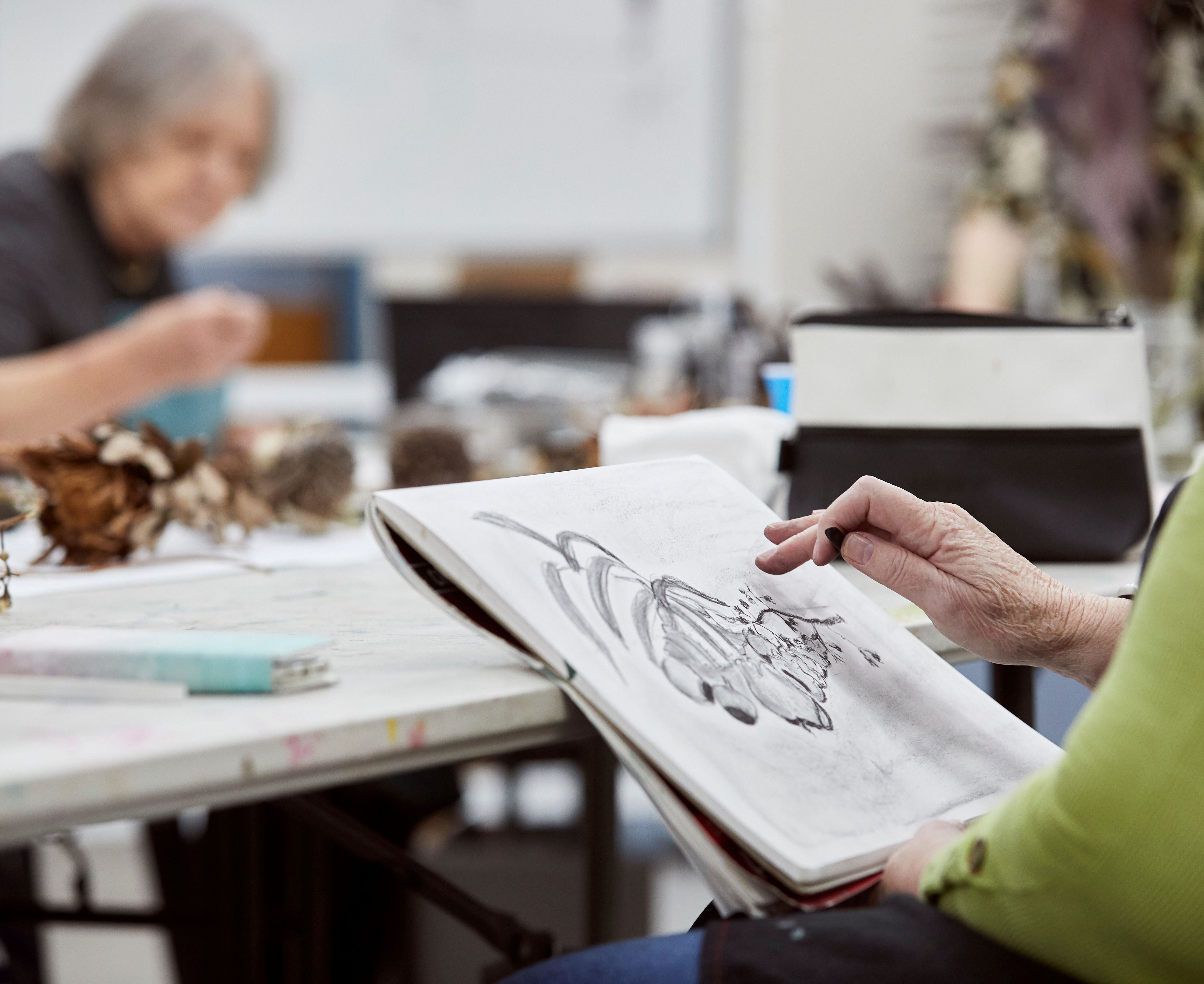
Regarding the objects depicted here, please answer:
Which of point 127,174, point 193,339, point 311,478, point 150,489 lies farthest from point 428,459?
point 127,174

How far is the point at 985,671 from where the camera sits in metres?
0.63

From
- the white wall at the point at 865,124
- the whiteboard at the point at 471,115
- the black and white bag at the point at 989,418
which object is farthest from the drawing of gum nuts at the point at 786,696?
the whiteboard at the point at 471,115

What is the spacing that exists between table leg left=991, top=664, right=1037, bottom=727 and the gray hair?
140 centimetres

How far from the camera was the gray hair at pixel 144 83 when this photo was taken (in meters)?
1.60

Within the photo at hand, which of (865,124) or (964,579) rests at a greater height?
(865,124)

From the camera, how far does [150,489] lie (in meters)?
0.78

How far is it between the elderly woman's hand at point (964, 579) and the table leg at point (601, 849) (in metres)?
0.43

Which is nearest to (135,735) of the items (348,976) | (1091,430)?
(1091,430)

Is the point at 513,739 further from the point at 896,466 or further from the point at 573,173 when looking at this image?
the point at 573,173

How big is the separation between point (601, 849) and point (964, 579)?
519 millimetres

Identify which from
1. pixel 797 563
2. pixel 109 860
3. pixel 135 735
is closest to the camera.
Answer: pixel 135 735

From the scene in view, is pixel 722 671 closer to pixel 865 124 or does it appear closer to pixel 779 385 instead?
pixel 779 385

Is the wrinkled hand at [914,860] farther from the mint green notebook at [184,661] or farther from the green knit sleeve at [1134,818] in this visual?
the mint green notebook at [184,661]

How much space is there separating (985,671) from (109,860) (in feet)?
6.06
